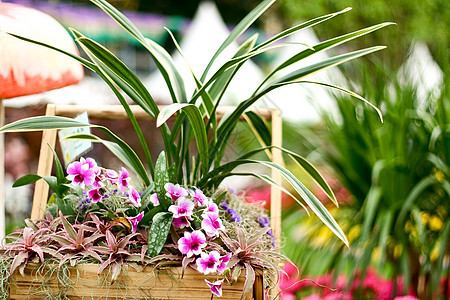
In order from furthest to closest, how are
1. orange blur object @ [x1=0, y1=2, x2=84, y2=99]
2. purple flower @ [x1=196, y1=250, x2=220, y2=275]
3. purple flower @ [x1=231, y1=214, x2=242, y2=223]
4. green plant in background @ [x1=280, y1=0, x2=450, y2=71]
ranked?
1. green plant in background @ [x1=280, y1=0, x2=450, y2=71]
2. orange blur object @ [x1=0, y1=2, x2=84, y2=99]
3. purple flower @ [x1=231, y1=214, x2=242, y2=223]
4. purple flower @ [x1=196, y1=250, x2=220, y2=275]

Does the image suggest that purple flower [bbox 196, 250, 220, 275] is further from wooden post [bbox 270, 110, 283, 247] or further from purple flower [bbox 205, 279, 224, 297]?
wooden post [bbox 270, 110, 283, 247]

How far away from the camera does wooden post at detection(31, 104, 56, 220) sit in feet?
4.19

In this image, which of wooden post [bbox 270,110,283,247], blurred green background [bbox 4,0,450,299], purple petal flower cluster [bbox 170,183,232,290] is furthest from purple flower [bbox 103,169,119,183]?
blurred green background [bbox 4,0,450,299]

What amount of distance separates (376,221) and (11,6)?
51.6 inches

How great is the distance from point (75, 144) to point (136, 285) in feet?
1.61

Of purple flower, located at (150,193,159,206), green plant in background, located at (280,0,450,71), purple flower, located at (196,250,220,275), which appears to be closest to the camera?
purple flower, located at (196,250,220,275)

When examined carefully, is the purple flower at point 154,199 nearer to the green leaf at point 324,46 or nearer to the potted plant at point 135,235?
the potted plant at point 135,235

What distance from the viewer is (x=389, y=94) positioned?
80.2 inches

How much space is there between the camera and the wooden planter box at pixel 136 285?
872 mm

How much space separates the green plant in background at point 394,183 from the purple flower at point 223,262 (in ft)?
3.12

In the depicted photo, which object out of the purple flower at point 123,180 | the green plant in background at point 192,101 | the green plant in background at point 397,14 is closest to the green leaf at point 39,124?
the green plant in background at point 192,101

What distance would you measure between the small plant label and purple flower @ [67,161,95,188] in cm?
26

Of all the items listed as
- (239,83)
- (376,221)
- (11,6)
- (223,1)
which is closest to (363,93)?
(376,221)

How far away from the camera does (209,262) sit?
852mm
